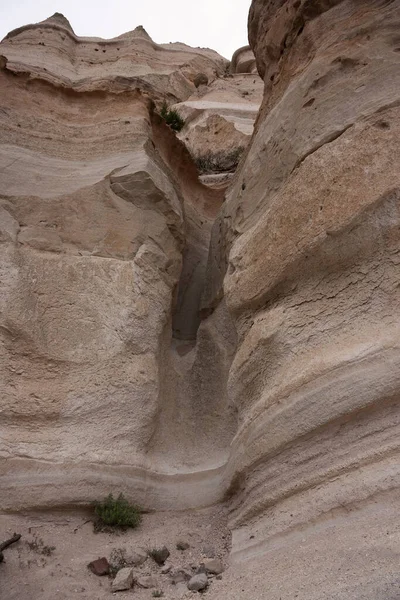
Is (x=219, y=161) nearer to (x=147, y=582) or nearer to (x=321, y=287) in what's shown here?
(x=321, y=287)

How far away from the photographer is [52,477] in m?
5.63

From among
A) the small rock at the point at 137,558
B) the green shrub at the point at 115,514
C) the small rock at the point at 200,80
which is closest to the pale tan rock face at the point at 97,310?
the green shrub at the point at 115,514

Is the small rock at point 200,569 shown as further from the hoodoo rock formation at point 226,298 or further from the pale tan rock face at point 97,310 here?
the pale tan rock face at point 97,310

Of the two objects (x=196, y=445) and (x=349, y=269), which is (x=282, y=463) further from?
(x=196, y=445)

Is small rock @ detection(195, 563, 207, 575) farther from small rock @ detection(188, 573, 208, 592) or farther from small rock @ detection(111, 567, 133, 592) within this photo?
small rock @ detection(111, 567, 133, 592)

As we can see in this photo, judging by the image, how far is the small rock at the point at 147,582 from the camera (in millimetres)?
4742

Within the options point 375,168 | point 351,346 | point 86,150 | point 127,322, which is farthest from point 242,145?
point 351,346

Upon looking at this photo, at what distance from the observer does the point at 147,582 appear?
15.7ft

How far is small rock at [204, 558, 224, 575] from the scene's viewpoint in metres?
4.84

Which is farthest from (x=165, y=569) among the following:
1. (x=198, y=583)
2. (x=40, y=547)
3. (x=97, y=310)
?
(x=97, y=310)

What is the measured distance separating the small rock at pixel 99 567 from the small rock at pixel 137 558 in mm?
250

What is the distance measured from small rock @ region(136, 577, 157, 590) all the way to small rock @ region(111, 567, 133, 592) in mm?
76

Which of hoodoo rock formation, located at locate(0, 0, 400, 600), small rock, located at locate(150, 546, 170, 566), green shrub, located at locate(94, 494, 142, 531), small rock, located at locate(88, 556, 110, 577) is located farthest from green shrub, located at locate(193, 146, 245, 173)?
small rock, located at locate(88, 556, 110, 577)

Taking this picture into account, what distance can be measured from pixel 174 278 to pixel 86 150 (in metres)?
2.32
